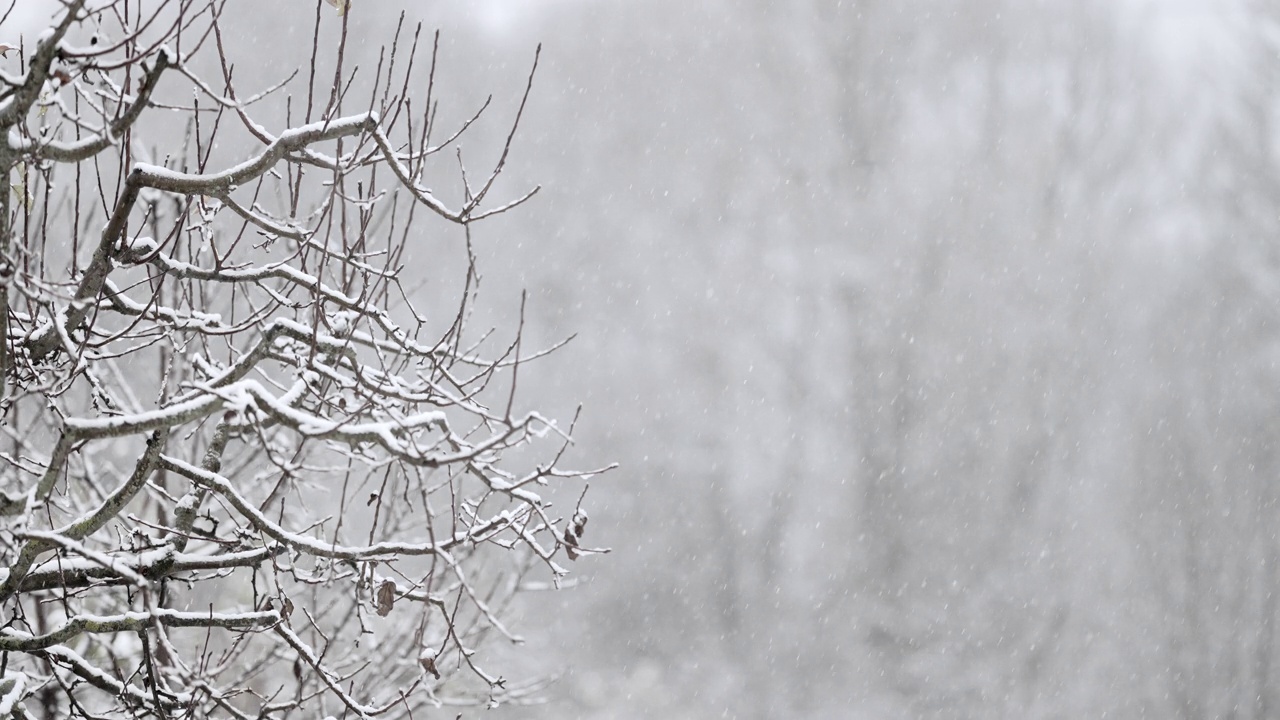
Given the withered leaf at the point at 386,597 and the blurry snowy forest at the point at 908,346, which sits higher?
the blurry snowy forest at the point at 908,346

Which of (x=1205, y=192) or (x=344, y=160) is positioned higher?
(x=1205, y=192)

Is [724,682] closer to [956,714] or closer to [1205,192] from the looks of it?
[956,714]

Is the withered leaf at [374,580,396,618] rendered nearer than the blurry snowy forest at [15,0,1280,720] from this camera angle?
Yes

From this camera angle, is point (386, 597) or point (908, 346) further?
point (908, 346)

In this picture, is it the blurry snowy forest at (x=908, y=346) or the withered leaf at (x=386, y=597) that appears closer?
the withered leaf at (x=386, y=597)

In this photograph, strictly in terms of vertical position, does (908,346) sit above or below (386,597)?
above

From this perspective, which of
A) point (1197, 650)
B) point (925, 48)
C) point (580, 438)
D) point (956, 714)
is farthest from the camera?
point (580, 438)

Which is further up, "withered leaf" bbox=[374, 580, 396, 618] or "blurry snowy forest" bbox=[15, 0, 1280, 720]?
"blurry snowy forest" bbox=[15, 0, 1280, 720]

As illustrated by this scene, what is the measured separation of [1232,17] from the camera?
12.3 m

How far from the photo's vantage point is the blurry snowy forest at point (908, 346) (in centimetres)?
1287

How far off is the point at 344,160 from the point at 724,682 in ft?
44.0

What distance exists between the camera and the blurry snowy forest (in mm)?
12867

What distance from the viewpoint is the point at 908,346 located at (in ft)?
49.5

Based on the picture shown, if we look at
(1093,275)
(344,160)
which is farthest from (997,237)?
(344,160)
